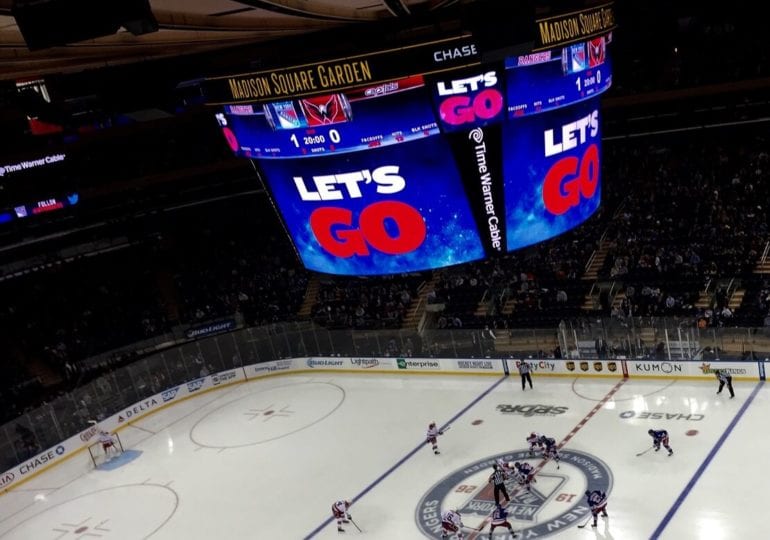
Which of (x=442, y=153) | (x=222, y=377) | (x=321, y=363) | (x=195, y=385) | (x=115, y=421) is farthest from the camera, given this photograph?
(x=222, y=377)

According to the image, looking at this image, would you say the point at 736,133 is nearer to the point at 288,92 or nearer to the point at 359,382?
the point at 359,382

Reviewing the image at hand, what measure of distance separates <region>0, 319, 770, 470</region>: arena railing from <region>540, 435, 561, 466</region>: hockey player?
5.90m

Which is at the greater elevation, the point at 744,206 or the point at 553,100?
the point at 553,100

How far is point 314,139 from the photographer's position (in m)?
14.4

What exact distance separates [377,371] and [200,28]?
18724mm

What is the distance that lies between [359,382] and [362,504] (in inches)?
370

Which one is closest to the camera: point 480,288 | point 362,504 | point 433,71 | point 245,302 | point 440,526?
point 433,71

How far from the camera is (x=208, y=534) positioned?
17219 millimetres

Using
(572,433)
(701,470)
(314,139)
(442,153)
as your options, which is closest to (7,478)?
(314,139)

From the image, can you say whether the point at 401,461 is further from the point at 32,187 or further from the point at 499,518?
the point at 32,187

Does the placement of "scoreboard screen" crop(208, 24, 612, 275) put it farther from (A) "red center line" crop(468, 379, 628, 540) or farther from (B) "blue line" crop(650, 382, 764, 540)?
(B) "blue line" crop(650, 382, 764, 540)

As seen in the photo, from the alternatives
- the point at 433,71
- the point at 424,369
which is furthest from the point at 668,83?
the point at 433,71

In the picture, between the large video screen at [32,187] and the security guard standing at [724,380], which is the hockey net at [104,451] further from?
the security guard standing at [724,380]

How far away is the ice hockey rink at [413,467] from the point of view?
15.2m
